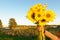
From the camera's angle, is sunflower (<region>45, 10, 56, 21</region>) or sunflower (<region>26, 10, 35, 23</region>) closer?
sunflower (<region>45, 10, 56, 21</region>)

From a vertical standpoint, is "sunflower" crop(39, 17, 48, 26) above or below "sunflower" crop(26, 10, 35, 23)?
below

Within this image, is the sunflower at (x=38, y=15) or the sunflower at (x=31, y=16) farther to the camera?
the sunflower at (x=31, y=16)

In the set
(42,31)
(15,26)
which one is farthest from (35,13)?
(15,26)

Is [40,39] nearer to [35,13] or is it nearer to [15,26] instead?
[35,13]

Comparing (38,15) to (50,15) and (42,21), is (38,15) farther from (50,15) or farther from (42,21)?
(50,15)

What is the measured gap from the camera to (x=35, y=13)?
150 inches

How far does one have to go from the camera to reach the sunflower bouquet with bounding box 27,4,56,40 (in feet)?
12.2

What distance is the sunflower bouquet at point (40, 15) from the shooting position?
371 centimetres

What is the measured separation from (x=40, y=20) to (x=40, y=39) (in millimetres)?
342

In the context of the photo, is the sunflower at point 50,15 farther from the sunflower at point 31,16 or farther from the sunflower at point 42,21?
the sunflower at point 31,16

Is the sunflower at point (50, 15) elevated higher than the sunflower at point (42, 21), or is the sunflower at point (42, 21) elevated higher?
the sunflower at point (50, 15)

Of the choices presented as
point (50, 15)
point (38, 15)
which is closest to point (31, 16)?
point (38, 15)

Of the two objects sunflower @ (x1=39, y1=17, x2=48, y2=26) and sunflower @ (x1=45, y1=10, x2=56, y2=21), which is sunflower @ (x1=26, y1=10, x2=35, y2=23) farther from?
sunflower @ (x1=45, y1=10, x2=56, y2=21)

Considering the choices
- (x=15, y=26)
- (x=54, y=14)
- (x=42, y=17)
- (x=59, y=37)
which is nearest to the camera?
(x=42, y=17)
